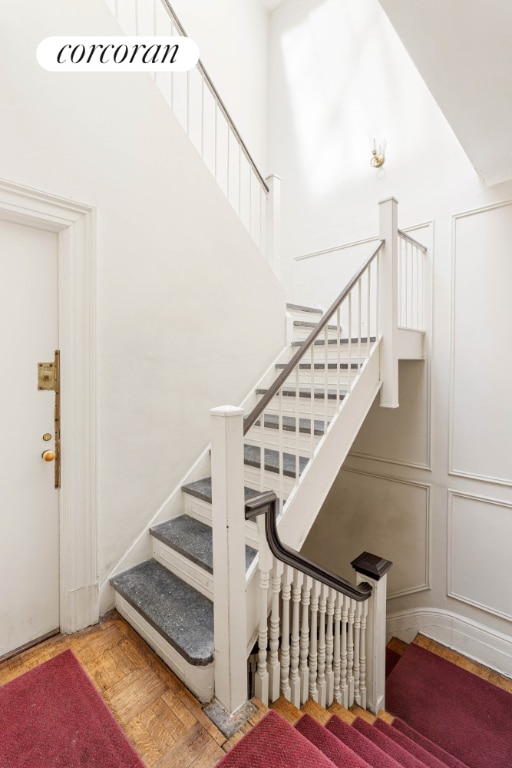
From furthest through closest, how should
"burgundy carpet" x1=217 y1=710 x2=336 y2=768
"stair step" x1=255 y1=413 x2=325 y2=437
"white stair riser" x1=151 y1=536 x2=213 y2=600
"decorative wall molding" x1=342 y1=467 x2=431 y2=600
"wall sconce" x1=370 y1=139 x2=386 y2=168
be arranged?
1. "wall sconce" x1=370 y1=139 x2=386 y2=168
2. "decorative wall molding" x1=342 y1=467 x2=431 y2=600
3. "stair step" x1=255 y1=413 x2=325 y2=437
4. "white stair riser" x1=151 y1=536 x2=213 y2=600
5. "burgundy carpet" x1=217 y1=710 x2=336 y2=768

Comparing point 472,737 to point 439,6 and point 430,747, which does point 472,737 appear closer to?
point 430,747

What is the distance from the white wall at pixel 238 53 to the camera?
356 cm

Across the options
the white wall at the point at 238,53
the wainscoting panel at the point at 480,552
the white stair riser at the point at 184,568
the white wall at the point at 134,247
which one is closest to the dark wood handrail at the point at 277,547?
the white stair riser at the point at 184,568

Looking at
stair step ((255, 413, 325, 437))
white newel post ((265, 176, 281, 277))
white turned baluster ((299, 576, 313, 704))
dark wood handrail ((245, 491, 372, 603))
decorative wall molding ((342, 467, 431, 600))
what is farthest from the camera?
decorative wall molding ((342, 467, 431, 600))

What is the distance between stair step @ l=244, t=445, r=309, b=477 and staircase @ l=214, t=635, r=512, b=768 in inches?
38.1

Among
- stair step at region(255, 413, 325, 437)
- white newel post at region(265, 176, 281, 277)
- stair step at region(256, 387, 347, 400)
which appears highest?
white newel post at region(265, 176, 281, 277)

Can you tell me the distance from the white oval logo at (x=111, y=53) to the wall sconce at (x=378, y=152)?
184 centimetres

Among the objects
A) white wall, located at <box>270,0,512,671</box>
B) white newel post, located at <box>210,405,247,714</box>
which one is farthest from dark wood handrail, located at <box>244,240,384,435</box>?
white wall, located at <box>270,0,512,671</box>

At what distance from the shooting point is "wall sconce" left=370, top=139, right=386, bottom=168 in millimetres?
3469

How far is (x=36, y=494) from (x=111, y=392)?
0.60 metres

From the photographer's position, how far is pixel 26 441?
1746mm

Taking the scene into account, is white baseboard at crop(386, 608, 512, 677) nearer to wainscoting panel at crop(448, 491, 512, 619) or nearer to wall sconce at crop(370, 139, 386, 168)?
wainscoting panel at crop(448, 491, 512, 619)

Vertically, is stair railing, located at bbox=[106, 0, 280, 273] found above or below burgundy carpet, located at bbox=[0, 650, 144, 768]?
above

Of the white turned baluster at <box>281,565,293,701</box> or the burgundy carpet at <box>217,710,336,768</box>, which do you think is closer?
the burgundy carpet at <box>217,710,336,768</box>
